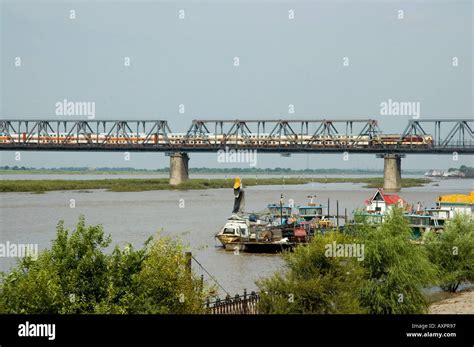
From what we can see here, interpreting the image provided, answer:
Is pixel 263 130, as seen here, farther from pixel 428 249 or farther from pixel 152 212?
pixel 428 249

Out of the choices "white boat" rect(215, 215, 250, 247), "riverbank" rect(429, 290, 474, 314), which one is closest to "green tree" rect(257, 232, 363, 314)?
"riverbank" rect(429, 290, 474, 314)

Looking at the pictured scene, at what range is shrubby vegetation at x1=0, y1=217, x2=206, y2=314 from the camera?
1698cm

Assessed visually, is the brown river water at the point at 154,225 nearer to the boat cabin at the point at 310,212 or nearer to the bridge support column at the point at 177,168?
the boat cabin at the point at 310,212

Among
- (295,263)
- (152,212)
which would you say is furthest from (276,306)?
(152,212)

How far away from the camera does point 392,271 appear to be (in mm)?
23266

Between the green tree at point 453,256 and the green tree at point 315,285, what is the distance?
32.0ft

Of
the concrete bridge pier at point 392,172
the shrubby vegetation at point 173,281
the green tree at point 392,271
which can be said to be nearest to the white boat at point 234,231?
the green tree at point 392,271

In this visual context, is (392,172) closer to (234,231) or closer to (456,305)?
(234,231)

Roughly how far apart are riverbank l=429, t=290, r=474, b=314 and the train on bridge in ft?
327

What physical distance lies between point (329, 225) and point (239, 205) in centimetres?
629

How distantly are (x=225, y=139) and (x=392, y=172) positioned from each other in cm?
3385

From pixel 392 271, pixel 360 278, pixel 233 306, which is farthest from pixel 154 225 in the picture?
pixel 360 278

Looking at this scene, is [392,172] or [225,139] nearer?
[392,172]

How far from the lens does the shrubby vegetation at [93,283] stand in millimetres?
16984
